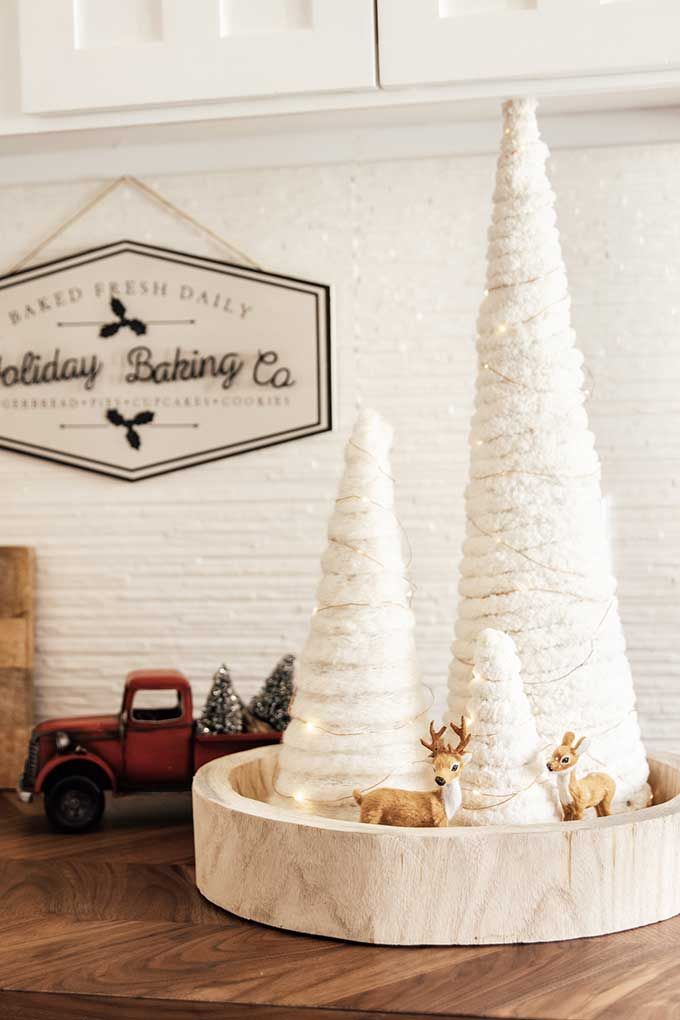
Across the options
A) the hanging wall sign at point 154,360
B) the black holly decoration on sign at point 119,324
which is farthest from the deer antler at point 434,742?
the black holly decoration on sign at point 119,324

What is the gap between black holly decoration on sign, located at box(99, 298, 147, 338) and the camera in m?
1.77

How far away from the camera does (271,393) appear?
1.73 metres

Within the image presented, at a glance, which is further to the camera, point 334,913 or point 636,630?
point 636,630

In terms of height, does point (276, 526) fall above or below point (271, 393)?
below

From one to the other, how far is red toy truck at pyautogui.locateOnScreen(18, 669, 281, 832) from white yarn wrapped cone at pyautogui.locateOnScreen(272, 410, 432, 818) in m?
0.32

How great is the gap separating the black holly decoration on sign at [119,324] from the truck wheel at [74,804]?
74cm

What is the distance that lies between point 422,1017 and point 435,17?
1062 mm

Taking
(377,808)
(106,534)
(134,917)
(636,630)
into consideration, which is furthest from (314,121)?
(134,917)

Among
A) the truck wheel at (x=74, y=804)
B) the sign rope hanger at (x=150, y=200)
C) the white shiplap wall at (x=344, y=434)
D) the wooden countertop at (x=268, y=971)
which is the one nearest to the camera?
the wooden countertop at (x=268, y=971)

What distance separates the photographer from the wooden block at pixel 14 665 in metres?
1.69

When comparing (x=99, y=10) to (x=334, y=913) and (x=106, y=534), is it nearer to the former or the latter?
(x=106, y=534)

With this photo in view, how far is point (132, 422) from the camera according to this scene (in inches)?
69.6

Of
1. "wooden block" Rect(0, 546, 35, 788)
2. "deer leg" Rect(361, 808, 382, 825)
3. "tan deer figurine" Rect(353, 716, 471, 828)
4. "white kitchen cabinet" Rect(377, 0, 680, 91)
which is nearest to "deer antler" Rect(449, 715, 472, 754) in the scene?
"tan deer figurine" Rect(353, 716, 471, 828)

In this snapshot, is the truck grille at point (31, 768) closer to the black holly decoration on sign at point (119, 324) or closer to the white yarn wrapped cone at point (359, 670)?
the white yarn wrapped cone at point (359, 670)
